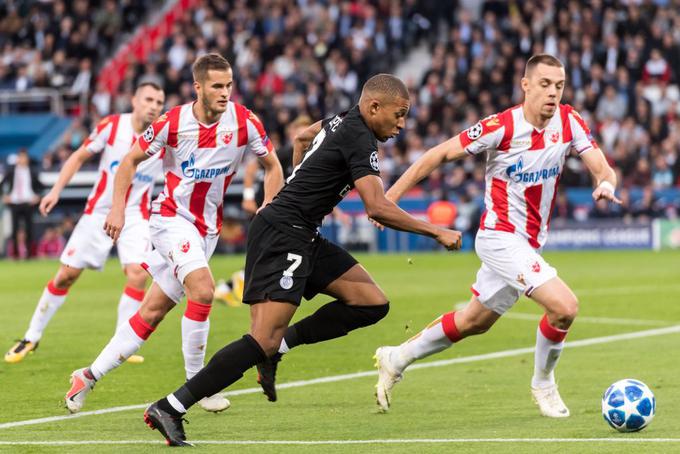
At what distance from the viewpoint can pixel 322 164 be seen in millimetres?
7895

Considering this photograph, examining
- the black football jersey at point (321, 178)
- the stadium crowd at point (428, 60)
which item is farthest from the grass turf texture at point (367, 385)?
the stadium crowd at point (428, 60)

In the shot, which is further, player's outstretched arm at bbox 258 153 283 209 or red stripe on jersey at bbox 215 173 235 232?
player's outstretched arm at bbox 258 153 283 209

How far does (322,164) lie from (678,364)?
15.5 feet

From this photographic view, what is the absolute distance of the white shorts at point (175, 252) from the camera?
29.1ft

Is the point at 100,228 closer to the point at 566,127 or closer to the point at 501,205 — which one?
the point at 501,205

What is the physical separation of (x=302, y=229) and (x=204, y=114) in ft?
4.83

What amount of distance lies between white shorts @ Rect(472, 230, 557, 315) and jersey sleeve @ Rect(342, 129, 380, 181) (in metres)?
1.51

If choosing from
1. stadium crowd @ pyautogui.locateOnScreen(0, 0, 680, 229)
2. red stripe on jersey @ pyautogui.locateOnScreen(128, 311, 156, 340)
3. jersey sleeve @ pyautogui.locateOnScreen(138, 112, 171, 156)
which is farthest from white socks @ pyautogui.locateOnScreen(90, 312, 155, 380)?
stadium crowd @ pyautogui.locateOnScreen(0, 0, 680, 229)

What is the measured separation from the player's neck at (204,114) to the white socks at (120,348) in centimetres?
146

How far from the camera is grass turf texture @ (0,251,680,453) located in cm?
793

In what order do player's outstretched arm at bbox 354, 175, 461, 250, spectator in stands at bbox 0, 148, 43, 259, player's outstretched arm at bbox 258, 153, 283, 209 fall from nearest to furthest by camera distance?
player's outstretched arm at bbox 354, 175, 461, 250 → player's outstretched arm at bbox 258, 153, 283, 209 → spectator in stands at bbox 0, 148, 43, 259

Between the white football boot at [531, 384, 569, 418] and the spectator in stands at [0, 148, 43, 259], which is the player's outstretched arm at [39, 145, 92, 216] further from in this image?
the spectator in stands at [0, 148, 43, 259]

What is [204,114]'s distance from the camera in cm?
900

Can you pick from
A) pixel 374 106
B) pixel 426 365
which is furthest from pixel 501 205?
pixel 426 365
